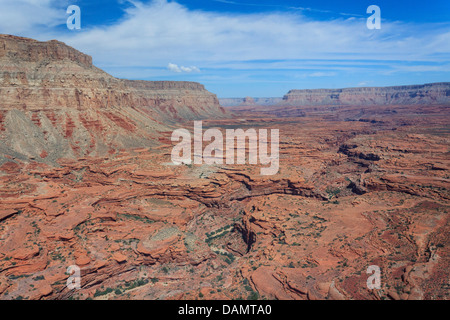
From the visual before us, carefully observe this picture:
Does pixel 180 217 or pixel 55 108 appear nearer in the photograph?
pixel 180 217

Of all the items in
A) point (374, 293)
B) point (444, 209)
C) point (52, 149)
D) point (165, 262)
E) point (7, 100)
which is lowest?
point (165, 262)

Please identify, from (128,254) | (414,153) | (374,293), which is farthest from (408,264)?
(414,153)

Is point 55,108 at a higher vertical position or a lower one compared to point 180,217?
higher

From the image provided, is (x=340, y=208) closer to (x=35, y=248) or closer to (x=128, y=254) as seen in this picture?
(x=128, y=254)

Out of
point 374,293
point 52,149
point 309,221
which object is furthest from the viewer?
point 52,149

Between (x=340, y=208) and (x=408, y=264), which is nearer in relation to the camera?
(x=408, y=264)

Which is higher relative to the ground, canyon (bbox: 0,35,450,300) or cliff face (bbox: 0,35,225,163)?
cliff face (bbox: 0,35,225,163)
